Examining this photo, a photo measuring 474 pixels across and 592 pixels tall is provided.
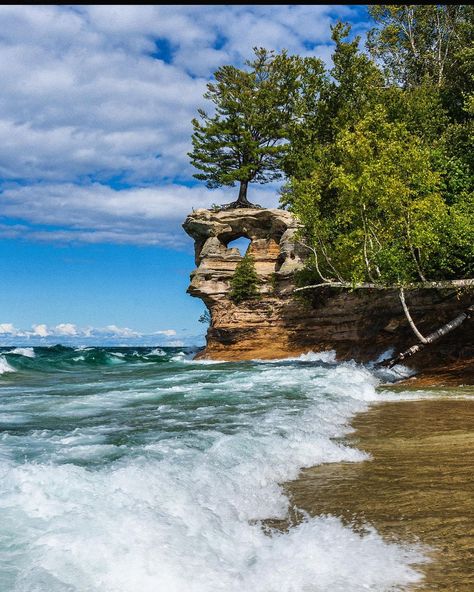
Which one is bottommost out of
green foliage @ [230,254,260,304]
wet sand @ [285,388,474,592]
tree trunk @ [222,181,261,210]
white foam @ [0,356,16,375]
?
white foam @ [0,356,16,375]

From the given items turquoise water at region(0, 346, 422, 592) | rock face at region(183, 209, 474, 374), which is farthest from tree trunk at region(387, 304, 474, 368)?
turquoise water at region(0, 346, 422, 592)

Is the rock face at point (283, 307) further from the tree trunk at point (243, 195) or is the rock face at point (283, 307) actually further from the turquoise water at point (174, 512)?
the turquoise water at point (174, 512)

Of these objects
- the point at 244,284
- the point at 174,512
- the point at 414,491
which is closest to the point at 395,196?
the point at 414,491

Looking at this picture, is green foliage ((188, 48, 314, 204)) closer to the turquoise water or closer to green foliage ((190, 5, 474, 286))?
green foliage ((190, 5, 474, 286))

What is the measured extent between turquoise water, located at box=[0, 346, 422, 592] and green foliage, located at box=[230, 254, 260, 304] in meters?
26.1

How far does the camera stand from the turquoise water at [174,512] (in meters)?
3.57

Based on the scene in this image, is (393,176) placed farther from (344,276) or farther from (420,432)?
(420,432)

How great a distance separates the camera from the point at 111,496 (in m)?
4.93

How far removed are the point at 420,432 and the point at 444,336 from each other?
533 inches

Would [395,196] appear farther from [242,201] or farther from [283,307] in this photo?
[242,201]

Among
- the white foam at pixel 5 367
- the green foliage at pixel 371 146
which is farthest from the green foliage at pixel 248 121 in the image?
the white foam at pixel 5 367

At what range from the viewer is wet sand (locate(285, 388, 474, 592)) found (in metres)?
3.98

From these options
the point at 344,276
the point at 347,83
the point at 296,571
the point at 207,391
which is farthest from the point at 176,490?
the point at 347,83

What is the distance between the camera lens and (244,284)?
119ft
